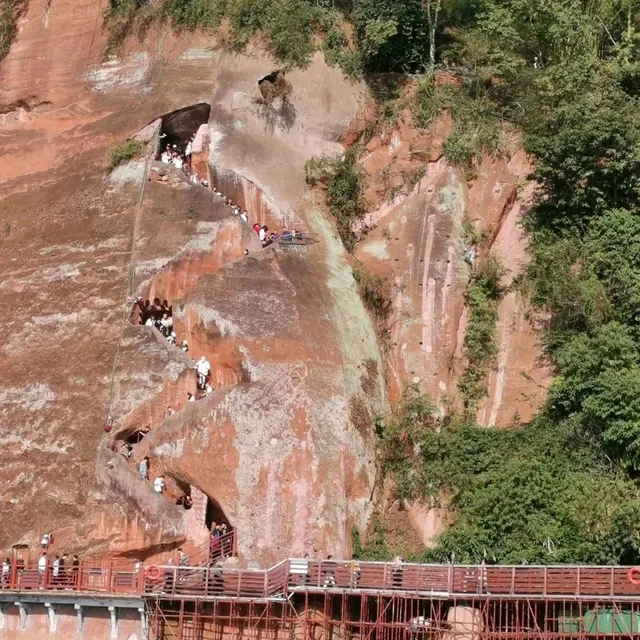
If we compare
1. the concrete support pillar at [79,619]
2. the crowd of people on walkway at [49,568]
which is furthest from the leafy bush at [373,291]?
the concrete support pillar at [79,619]

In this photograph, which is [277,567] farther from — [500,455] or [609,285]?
[609,285]

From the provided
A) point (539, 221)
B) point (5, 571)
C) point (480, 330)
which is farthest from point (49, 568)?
point (539, 221)

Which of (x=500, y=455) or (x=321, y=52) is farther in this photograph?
(x=321, y=52)

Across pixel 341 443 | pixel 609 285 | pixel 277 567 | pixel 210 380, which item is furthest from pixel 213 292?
pixel 609 285

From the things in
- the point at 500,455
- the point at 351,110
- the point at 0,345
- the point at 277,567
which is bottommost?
the point at 277,567

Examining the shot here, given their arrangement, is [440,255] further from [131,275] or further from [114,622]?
[114,622]
